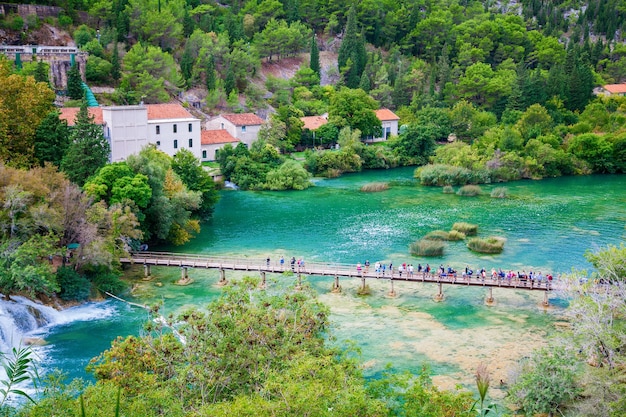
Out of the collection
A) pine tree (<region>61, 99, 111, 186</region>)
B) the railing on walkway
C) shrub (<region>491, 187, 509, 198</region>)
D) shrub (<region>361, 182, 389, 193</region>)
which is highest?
pine tree (<region>61, 99, 111, 186</region>)

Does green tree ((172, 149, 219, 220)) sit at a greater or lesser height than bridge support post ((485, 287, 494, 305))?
greater

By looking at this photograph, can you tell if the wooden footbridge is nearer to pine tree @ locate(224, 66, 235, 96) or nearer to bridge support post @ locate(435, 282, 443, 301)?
bridge support post @ locate(435, 282, 443, 301)

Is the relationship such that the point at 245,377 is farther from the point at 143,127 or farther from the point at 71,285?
the point at 143,127

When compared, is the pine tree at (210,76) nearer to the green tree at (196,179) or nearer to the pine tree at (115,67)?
the pine tree at (115,67)

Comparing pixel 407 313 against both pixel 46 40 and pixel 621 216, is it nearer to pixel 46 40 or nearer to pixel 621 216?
pixel 621 216

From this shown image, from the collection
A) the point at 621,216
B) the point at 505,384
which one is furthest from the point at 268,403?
the point at 621,216

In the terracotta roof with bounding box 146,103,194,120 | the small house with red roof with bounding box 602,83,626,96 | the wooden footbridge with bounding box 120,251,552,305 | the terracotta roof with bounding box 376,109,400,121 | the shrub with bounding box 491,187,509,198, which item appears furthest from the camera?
the small house with red roof with bounding box 602,83,626,96

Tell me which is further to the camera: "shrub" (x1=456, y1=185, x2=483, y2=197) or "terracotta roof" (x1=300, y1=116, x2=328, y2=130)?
"terracotta roof" (x1=300, y1=116, x2=328, y2=130)

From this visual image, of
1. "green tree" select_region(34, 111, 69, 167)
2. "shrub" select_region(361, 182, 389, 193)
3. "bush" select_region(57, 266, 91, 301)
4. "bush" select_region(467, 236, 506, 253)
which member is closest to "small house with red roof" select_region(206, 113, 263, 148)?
"shrub" select_region(361, 182, 389, 193)
